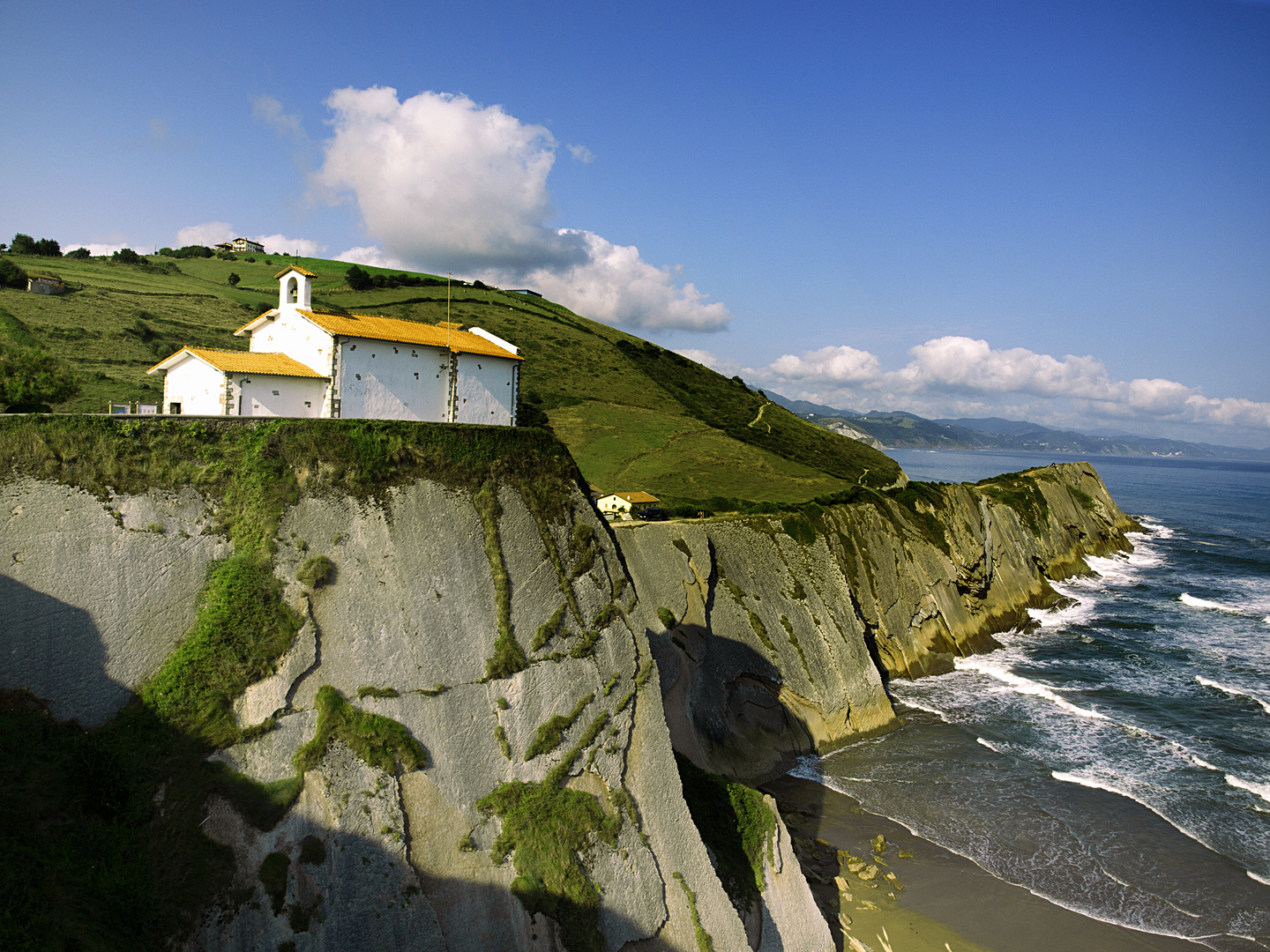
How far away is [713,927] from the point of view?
16875mm

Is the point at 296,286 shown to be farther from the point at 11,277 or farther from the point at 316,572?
the point at 11,277

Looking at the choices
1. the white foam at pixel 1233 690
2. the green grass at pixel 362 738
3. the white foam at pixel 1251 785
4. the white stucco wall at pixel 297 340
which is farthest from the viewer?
the white foam at pixel 1233 690

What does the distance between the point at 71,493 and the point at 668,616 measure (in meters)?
20.7

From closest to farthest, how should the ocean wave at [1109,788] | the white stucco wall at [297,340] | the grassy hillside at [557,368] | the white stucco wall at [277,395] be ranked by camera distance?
the white stucco wall at [277,395] → the white stucco wall at [297,340] → the ocean wave at [1109,788] → the grassy hillside at [557,368]

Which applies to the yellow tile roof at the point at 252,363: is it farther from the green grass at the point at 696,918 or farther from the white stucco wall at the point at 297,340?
the green grass at the point at 696,918

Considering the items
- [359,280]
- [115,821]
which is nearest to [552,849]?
[115,821]

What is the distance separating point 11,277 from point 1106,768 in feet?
293

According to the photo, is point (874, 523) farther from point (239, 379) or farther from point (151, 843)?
point (151, 843)

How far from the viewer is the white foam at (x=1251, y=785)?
88.4 feet

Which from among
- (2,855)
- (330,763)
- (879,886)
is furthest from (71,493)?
(879,886)

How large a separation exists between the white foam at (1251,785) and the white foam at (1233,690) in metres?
9.43

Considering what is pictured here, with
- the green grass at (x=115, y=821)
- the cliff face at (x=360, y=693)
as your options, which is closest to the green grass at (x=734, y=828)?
the cliff face at (x=360, y=693)

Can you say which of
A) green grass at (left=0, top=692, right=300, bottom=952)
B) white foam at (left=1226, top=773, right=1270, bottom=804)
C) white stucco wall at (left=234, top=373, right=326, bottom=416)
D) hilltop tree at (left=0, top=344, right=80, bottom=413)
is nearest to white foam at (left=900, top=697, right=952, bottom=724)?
white foam at (left=1226, top=773, right=1270, bottom=804)

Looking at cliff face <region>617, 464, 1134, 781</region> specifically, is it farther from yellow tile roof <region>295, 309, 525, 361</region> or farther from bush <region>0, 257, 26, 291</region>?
bush <region>0, 257, 26, 291</region>
